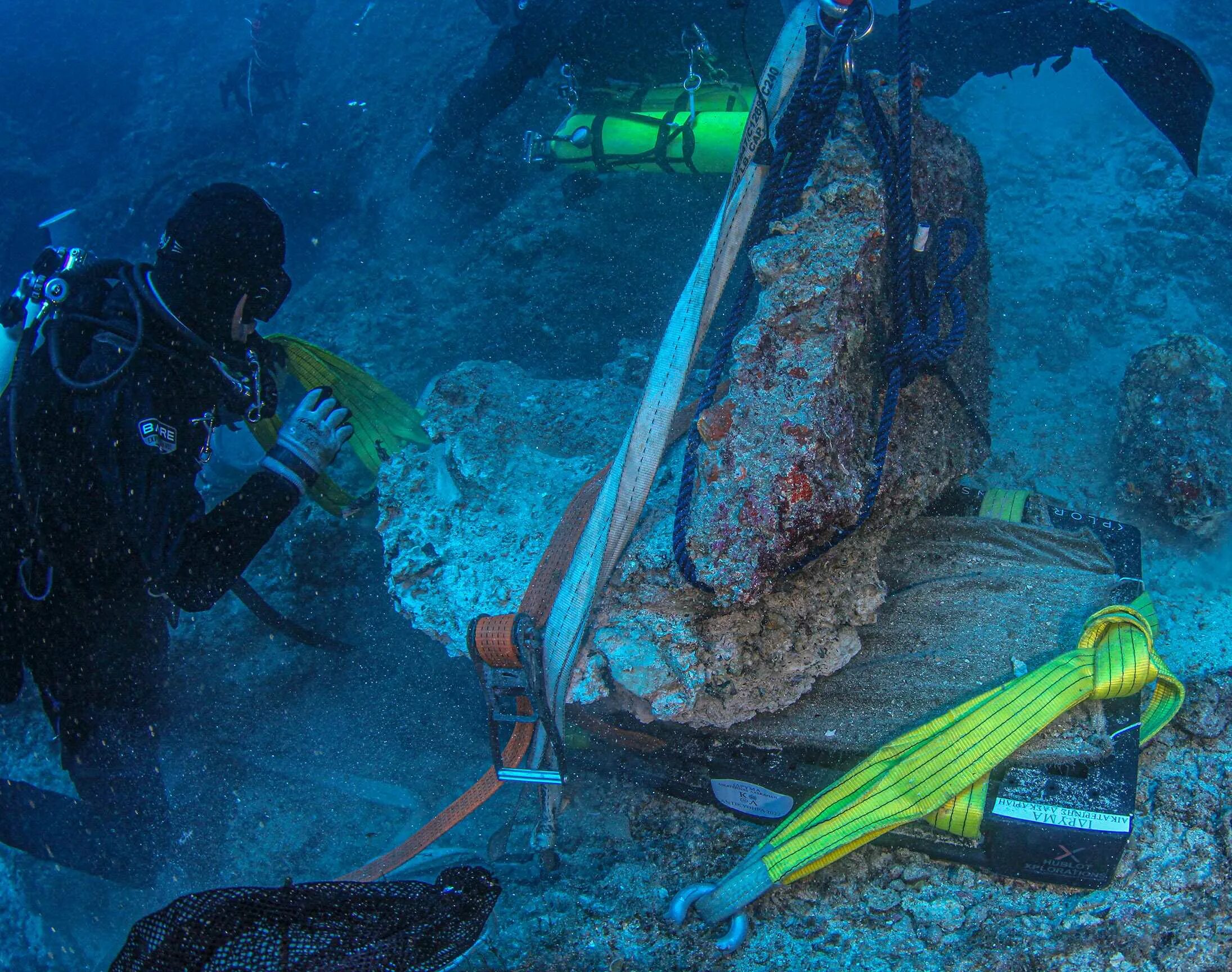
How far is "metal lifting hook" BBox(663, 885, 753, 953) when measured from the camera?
172cm

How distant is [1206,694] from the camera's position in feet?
6.25

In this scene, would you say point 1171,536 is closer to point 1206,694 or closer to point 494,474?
point 1206,694

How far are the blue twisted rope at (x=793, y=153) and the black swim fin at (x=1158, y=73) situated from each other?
333cm

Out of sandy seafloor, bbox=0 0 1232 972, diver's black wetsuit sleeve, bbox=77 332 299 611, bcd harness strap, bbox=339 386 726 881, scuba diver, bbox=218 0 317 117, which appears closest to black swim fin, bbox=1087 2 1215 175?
sandy seafloor, bbox=0 0 1232 972

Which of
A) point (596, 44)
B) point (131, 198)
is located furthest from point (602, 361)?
point (131, 198)

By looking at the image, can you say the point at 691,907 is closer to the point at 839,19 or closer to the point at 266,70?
the point at 839,19

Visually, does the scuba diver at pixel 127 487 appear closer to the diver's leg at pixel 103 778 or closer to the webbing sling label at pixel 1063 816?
the diver's leg at pixel 103 778

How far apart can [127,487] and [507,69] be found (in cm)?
469

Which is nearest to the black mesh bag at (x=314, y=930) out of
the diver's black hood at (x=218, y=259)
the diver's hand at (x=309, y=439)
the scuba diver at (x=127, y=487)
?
the scuba diver at (x=127, y=487)

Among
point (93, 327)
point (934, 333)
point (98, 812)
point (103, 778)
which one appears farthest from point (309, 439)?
point (934, 333)

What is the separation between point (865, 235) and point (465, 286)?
4.27 meters

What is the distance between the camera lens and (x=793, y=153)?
7.51ft

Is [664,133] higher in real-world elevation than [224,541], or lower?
higher

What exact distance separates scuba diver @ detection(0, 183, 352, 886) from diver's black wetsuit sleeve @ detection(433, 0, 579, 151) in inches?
132
